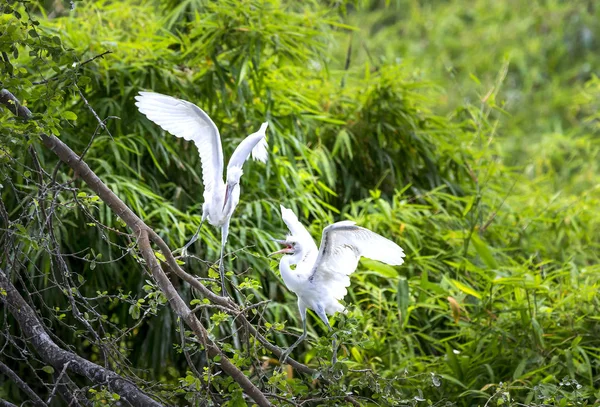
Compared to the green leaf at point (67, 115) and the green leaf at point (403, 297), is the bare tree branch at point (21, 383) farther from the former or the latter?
the green leaf at point (403, 297)

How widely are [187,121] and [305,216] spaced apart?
1432mm

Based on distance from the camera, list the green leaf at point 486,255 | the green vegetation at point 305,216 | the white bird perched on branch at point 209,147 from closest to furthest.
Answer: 1. the white bird perched on branch at point 209,147
2. the green vegetation at point 305,216
3. the green leaf at point 486,255

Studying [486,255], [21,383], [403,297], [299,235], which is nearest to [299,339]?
[299,235]

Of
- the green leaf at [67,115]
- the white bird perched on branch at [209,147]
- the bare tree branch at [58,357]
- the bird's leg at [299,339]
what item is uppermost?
the green leaf at [67,115]

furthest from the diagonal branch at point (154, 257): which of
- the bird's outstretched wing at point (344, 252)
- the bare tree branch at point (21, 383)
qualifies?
the bare tree branch at point (21, 383)

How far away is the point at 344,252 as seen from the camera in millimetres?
2363

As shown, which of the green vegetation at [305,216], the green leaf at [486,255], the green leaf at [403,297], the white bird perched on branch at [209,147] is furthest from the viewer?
the green leaf at [486,255]

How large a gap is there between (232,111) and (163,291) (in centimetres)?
180

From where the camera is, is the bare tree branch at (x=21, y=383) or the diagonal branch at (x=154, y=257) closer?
the diagonal branch at (x=154, y=257)

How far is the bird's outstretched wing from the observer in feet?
7.49

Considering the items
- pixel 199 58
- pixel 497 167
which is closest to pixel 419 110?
pixel 497 167

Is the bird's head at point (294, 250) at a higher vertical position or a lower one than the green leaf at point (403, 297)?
higher

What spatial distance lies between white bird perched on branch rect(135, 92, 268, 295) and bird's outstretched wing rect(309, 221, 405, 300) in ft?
0.96

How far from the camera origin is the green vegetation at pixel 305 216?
298 cm
